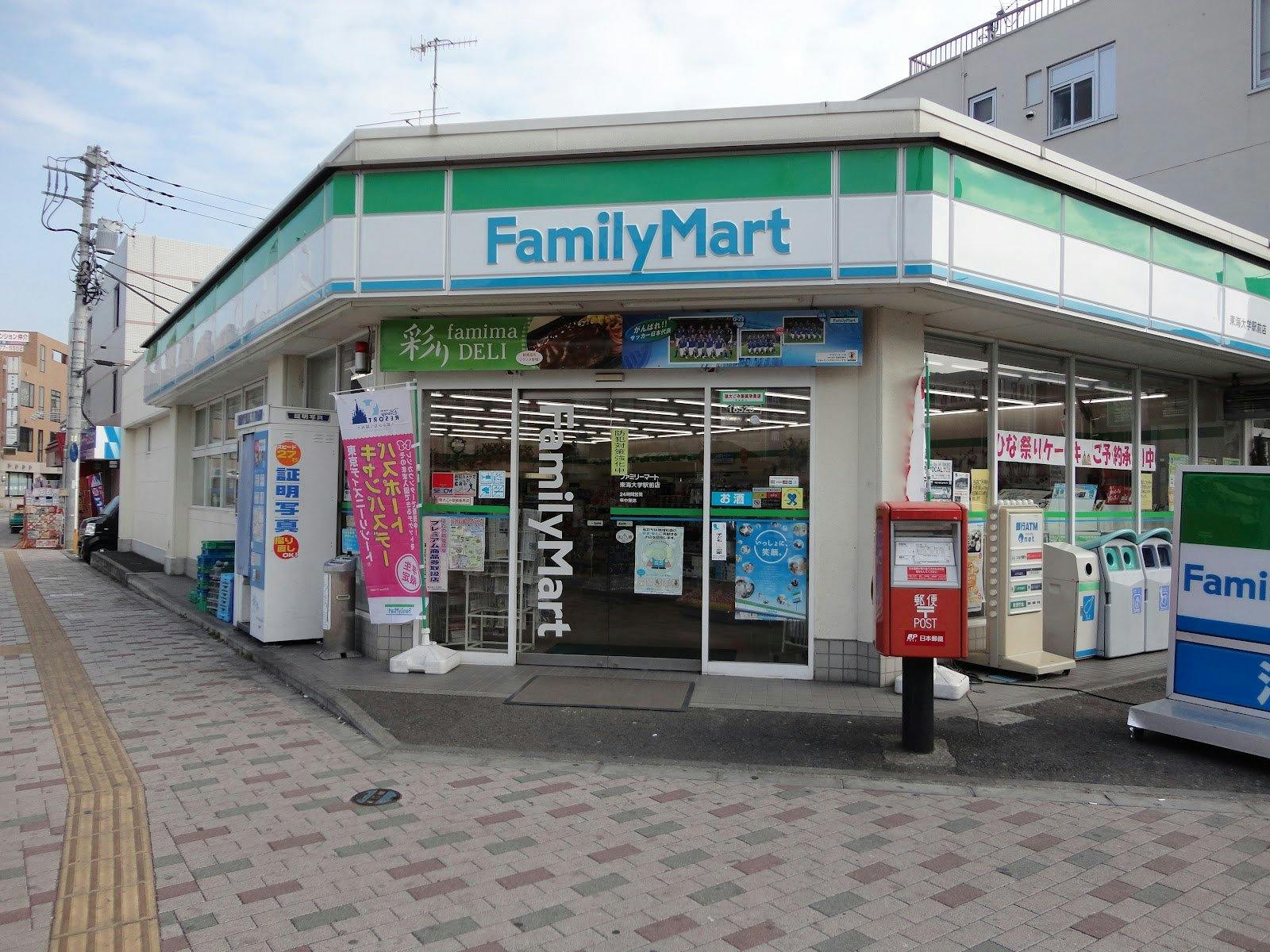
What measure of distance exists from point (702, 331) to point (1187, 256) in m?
5.76

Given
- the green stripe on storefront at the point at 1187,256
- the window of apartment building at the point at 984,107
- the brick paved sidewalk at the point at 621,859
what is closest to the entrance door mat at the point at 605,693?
the brick paved sidewalk at the point at 621,859

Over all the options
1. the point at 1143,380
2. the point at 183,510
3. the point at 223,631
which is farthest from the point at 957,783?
the point at 183,510

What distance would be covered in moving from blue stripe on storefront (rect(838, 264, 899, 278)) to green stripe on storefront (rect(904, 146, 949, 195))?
665mm

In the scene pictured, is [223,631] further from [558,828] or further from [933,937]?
[933,937]

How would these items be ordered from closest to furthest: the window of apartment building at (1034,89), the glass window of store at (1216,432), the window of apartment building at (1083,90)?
the glass window of store at (1216,432) → the window of apartment building at (1083,90) → the window of apartment building at (1034,89)

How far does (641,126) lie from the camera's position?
23.0 ft

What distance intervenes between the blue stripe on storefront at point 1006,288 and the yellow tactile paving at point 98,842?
21.9 ft

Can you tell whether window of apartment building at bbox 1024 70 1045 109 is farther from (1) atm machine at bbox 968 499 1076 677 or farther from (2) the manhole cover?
(2) the manhole cover

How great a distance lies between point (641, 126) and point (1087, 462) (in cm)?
660

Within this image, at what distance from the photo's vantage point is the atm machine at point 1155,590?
29.5ft

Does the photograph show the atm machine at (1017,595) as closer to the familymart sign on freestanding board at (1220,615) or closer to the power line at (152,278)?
the familymart sign on freestanding board at (1220,615)

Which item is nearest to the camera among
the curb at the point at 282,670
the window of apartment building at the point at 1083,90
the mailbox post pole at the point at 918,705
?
the mailbox post pole at the point at 918,705

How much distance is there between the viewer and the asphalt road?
5348 mm

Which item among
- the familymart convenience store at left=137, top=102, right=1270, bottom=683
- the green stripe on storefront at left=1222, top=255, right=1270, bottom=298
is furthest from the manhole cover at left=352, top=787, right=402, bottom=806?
the green stripe on storefront at left=1222, top=255, right=1270, bottom=298
